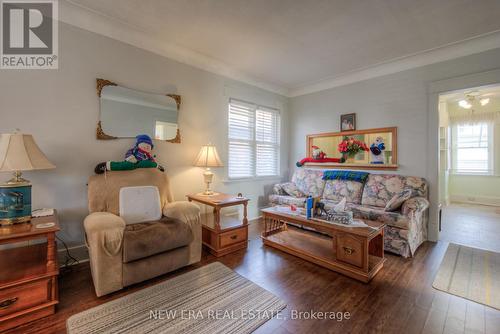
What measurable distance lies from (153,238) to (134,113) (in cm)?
162

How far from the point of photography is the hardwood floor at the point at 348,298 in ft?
4.94

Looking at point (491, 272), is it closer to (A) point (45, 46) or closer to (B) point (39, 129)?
(B) point (39, 129)

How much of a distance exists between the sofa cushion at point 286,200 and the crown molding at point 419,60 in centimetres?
224

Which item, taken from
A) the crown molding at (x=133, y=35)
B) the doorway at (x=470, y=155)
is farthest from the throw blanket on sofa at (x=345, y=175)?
the crown molding at (x=133, y=35)

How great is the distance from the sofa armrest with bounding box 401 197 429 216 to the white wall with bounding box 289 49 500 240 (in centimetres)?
52

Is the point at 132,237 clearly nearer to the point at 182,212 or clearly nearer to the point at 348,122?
the point at 182,212

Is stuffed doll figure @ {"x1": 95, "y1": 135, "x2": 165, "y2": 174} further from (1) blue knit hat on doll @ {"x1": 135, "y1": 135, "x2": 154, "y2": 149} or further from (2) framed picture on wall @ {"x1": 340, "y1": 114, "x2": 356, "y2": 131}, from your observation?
(2) framed picture on wall @ {"x1": 340, "y1": 114, "x2": 356, "y2": 131}

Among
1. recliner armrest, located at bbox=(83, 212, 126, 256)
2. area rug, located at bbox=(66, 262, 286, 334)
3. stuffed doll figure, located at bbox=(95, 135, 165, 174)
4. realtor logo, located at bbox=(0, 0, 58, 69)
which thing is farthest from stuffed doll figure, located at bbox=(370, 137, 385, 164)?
realtor logo, located at bbox=(0, 0, 58, 69)

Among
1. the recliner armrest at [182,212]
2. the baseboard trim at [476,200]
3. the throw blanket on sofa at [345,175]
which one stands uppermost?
the throw blanket on sofa at [345,175]

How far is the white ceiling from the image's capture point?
2184 mm

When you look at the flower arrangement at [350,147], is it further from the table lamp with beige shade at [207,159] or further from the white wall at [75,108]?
the white wall at [75,108]

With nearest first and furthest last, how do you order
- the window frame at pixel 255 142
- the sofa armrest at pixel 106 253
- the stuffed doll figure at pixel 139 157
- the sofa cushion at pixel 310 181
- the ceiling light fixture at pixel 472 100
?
the sofa armrest at pixel 106 253
the stuffed doll figure at pixel 139 157
the window frame at pixel 255 142
the sofa cushion at pixel 310 181
the ceiling light fixture at pixel 472 100

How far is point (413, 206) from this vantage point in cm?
265

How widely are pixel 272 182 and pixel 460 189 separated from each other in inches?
207
